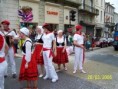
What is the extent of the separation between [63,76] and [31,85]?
204 cm

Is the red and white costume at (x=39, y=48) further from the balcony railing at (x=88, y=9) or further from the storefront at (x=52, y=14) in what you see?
the balcony railing at (x=88, y=9)

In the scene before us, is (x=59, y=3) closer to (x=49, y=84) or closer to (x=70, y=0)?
(x=70, y=0)

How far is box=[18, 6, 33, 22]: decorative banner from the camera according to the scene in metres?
19.5

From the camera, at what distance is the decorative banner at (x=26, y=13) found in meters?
19.5

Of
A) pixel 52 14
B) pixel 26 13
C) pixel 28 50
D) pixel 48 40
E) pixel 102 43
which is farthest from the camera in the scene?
pixel 102 43

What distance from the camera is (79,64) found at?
33.2ft

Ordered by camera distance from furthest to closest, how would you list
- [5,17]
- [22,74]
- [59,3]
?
[59,3] < [5,17] < [22,74]

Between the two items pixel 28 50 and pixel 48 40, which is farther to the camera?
pixel 48 40

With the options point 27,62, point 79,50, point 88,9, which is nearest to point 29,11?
point 79,50

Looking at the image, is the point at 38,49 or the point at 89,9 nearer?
the point at 38,49

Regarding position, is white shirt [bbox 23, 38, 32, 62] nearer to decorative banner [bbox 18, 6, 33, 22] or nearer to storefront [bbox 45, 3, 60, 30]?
decorative banner [bbox 18, 6, 33, 22]

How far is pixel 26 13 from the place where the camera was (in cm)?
2089

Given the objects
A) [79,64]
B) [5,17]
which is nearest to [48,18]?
[5,17]

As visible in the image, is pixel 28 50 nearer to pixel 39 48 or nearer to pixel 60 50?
pixel 39 48
